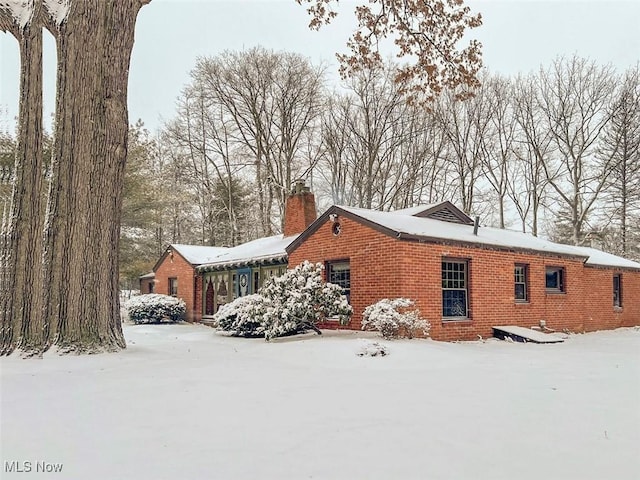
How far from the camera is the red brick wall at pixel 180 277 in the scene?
22.0 meters

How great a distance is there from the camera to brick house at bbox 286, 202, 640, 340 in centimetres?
1148

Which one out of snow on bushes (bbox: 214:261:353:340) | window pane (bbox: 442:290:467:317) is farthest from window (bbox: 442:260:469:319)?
snow on bushes (bbox: 214:261:353:340)

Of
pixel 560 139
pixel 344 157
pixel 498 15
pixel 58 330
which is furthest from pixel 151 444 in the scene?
pixel 560 139

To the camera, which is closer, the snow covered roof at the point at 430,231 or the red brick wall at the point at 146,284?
the snow covered roof at the point at 430,231

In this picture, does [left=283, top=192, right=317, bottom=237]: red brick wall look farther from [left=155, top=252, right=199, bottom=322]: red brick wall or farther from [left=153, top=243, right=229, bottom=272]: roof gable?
[left=155, top=252, right=199, bottom=322]: red brick wall

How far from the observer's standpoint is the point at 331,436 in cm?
388

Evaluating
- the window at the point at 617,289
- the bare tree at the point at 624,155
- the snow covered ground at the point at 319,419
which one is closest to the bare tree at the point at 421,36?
the snow covered ground at the point at 319,419

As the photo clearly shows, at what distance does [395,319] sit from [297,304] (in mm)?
2433

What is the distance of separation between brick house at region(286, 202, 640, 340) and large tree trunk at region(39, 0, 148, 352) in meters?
5.76

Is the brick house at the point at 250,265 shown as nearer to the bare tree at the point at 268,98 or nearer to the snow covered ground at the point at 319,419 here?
the bare tree at the point at 268,98

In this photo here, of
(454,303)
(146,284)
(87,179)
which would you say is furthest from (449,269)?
(146,284)

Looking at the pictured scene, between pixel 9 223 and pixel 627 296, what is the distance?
20.5m

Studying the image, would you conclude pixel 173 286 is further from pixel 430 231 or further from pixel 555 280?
pixel 555 280

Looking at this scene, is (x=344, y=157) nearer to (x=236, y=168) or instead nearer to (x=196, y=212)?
(x=236, y=168)
